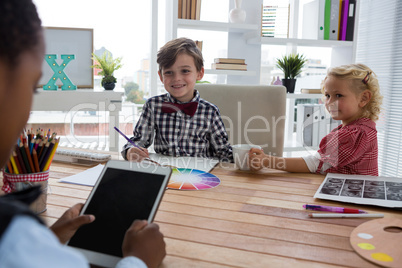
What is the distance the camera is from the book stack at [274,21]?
2855 millimetres

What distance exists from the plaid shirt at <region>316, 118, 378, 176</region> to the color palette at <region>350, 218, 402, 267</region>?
0.66 meters

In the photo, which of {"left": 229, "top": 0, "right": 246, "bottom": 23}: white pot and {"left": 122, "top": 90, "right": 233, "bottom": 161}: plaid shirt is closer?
{"left": 122, "top": 90, "right": 233, "bottom": 161}: plaid shirt

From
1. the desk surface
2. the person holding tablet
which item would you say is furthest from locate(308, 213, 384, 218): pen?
the person holding tablet

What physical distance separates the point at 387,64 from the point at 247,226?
323cm

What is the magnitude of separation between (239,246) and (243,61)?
7.61 feet

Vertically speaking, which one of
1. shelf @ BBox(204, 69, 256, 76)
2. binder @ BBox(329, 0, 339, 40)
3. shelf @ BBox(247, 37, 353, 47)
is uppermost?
binder @ BBox(329, 0, 339, 40)

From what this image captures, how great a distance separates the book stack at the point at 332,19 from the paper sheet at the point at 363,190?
2.15 m

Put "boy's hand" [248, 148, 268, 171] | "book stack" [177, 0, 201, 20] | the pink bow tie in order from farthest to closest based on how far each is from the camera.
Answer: "book stack" [177, 0, 201, 20], the pink bow tie, "boy's hand" [248, 148, 268, 171]

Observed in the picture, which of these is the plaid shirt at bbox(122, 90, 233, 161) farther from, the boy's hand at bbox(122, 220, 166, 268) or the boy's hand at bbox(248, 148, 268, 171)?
the boy's hand at bbox(122, 220, 166, 268)

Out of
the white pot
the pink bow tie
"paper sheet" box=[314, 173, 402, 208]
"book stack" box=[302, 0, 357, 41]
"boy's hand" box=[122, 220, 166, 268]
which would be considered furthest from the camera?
"book stack" box=[302, 0, 357, 41]

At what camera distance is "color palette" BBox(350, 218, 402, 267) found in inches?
23.0

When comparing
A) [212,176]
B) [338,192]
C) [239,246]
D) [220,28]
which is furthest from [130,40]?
[239,246]

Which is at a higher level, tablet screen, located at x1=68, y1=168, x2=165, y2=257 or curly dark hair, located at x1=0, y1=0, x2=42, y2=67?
curly dark hair, located at x1=0, y1=0, x2=42, y2=67

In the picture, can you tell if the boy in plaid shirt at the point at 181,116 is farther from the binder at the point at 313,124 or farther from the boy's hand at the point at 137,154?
the binder at the point at 313,124
